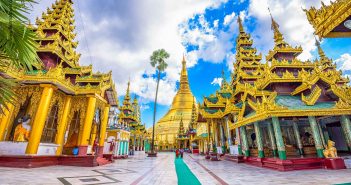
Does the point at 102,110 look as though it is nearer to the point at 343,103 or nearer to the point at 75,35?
the point at 75,35

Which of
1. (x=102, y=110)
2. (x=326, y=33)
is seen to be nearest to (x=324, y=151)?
(x=326, y=33)

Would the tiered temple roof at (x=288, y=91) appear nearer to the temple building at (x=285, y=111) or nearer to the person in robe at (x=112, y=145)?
the temple building at (x=285, y=111)

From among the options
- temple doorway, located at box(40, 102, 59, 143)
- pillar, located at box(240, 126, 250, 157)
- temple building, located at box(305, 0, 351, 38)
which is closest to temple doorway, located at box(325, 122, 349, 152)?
pillar, located at box(240, 126, 250, 157)

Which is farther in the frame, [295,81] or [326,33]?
[295,81]

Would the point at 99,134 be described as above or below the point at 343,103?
below

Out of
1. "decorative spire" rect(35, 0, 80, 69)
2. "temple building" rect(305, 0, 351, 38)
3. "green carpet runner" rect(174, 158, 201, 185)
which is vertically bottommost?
"green carpet runner" rect(174, 158, 201, 185)

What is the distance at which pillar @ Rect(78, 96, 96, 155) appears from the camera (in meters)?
12.1

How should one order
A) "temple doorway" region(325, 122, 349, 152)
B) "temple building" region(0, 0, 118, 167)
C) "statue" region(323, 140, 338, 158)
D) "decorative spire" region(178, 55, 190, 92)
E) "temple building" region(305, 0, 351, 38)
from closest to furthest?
"temple building" region(305, 0, 351, 38) → "statue" region(323, 140, 338, 158) → "temple building" region(0, 0, 118, 167) → "temple doorway" region(325, 122, 349, 152) → "decorative spire" region(178, 55, 190, 92)

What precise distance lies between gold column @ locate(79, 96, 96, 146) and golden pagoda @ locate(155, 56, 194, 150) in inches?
1488

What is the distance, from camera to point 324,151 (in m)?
9.28

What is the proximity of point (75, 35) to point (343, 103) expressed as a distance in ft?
70.7

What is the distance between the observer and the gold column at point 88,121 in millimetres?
12227

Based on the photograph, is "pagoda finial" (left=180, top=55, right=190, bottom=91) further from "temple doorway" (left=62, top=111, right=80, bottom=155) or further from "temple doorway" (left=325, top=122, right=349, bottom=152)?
"temple doorway" (left=325, top=122, right=349, bottom=152)

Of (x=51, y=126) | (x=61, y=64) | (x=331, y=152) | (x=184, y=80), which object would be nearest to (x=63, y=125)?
(x=51, y=126)
